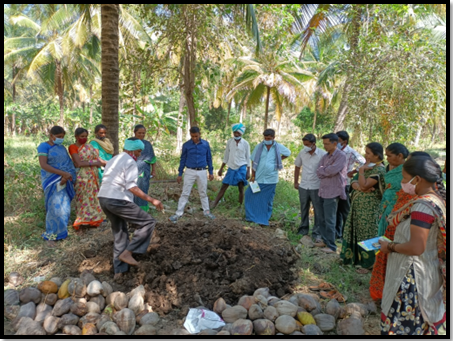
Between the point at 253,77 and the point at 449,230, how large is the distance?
1423cm

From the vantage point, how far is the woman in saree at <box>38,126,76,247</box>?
502 centimetres

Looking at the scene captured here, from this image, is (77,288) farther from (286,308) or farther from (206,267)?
(286,308)

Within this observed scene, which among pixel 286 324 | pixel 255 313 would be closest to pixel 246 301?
pixel 255 313

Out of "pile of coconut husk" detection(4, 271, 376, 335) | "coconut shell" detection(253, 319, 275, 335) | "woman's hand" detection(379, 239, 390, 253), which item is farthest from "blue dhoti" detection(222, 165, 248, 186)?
"woman's hand" detection(379, 239, 390, 253)

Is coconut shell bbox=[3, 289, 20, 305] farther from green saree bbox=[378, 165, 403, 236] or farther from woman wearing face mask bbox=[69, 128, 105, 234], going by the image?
green saree bbox=[378, 165, 403, 236]

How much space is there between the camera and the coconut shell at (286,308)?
3221 mm

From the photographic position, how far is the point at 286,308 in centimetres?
325

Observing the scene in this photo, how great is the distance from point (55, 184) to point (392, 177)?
4593 mm

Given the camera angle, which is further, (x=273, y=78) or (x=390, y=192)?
(x=273, y=78)

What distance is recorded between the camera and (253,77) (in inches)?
621

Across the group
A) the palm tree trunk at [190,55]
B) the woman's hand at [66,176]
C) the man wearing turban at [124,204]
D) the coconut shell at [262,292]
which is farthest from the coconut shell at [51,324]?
the palm tree trunk at [190,55]

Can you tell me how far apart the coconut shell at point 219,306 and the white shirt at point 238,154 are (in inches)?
146

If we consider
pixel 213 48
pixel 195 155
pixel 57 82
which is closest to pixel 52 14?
pixel 57 82

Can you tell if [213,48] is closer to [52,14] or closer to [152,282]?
[152,282]
